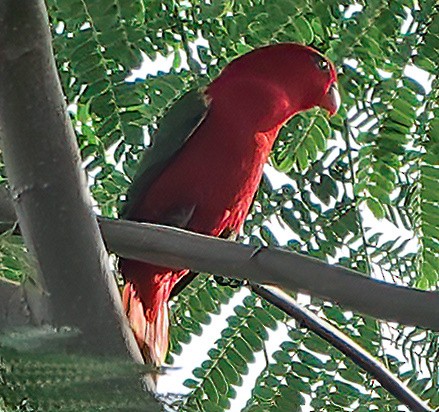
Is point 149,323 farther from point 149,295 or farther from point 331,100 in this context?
point 331,100

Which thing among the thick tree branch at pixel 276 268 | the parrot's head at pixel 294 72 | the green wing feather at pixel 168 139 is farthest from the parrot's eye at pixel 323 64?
the thick tree branch at pixel 276 268

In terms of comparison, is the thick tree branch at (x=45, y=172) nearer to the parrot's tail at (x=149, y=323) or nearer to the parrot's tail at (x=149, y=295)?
the parrot's tail at (x=149, y=323)

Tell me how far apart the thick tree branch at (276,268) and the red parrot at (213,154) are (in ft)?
1.67

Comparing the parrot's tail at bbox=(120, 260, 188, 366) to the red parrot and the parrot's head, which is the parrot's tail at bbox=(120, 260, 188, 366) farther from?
the parrot's head

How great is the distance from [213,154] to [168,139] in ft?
0.22

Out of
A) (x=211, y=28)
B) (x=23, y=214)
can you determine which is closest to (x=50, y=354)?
(x=23, y=214)

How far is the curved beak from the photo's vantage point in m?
1.05

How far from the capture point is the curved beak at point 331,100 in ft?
3.45

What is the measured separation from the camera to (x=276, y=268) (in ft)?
1.66

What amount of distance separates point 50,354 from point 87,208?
0.23 meters

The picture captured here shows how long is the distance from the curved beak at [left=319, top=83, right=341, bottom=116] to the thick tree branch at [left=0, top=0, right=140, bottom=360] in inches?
24.4

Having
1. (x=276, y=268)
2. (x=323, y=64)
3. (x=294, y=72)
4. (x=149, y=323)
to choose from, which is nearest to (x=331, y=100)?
(x=323, y=64)

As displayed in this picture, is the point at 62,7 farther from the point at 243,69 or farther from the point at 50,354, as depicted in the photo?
the point at 50,354

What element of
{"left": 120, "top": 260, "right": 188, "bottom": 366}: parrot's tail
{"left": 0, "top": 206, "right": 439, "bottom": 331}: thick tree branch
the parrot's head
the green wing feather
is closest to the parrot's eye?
the parrot's head
